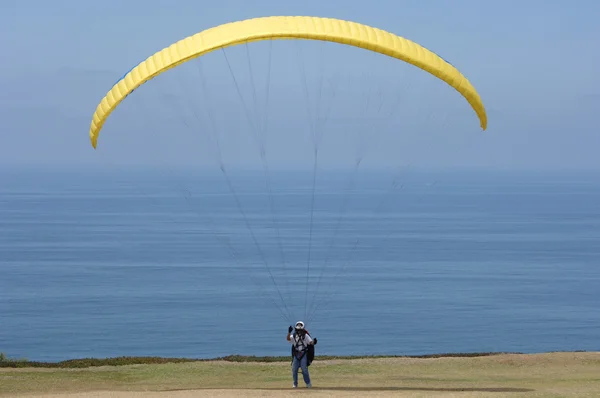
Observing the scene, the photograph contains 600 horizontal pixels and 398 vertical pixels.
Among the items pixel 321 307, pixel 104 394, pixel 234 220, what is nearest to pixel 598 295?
pixel 321 307

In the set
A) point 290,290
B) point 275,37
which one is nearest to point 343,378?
point 275,37

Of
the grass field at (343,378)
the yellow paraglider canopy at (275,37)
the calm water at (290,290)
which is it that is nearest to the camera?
the yellow paraglider canopy at (275,37)

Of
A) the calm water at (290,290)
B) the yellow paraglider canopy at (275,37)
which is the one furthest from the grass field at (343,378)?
the calm water at (290,290)

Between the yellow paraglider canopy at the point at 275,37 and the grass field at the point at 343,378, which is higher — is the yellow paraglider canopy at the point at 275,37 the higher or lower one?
the higher one

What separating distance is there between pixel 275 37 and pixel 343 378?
434 inches

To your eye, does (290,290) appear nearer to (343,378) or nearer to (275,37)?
(343,378)

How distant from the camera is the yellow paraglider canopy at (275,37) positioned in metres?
21.8

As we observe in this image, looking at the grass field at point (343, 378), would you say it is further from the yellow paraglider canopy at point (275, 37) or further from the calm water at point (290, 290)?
the calm water at point (290, 290)

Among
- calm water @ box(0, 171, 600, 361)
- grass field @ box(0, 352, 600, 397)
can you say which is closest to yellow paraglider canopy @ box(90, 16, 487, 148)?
grass field @ box(0, 352, 600, 397)

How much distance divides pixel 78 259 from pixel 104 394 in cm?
9756

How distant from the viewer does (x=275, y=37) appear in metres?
21.9

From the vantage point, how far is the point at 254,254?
12462 centimetres

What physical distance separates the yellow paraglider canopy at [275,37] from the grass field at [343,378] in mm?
7688

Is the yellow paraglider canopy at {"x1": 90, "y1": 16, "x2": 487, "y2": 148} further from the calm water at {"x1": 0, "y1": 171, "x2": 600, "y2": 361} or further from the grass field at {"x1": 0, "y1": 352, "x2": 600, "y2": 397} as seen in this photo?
the calm water at {"x1": 0, "y1": 171, "x2": 600, "y2": 361}
